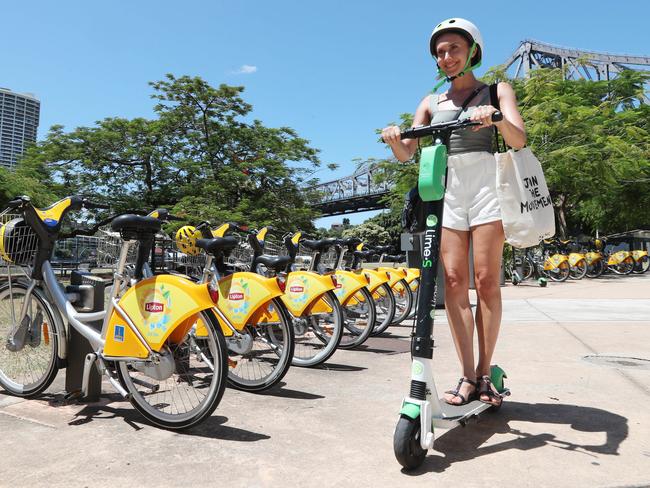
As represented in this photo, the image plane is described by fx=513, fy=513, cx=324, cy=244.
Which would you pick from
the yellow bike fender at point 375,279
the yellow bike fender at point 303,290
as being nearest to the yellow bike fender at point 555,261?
the yellow bike fender at point 375,279

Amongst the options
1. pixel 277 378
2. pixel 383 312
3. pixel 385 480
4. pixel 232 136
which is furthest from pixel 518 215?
pixel 232 136

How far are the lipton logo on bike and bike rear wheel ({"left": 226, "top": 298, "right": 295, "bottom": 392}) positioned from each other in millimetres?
866

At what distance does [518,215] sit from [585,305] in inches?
297

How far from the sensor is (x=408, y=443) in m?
1.97

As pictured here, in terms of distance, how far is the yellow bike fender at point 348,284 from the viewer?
16.7 feet

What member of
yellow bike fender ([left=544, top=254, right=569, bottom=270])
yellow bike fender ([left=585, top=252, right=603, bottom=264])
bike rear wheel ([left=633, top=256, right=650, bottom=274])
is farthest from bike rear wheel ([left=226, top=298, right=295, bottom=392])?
bike rear wheel ([left=633, top=256, right=650, bottom=274])

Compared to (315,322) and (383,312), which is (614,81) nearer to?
(383,312)

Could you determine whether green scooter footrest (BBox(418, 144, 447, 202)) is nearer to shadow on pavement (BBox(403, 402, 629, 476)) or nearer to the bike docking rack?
shadow on pavement (BBox(403, 402, 629, 476))

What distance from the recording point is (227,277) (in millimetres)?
3633

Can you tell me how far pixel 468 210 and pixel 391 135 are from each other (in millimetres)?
597

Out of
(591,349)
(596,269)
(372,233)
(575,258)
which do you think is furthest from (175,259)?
(372,233)

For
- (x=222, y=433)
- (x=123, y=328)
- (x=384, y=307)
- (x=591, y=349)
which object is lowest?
(x=222, y=433)

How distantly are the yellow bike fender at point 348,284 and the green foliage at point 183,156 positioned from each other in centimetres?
1559

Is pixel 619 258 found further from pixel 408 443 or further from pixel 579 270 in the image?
pixel 408 443
